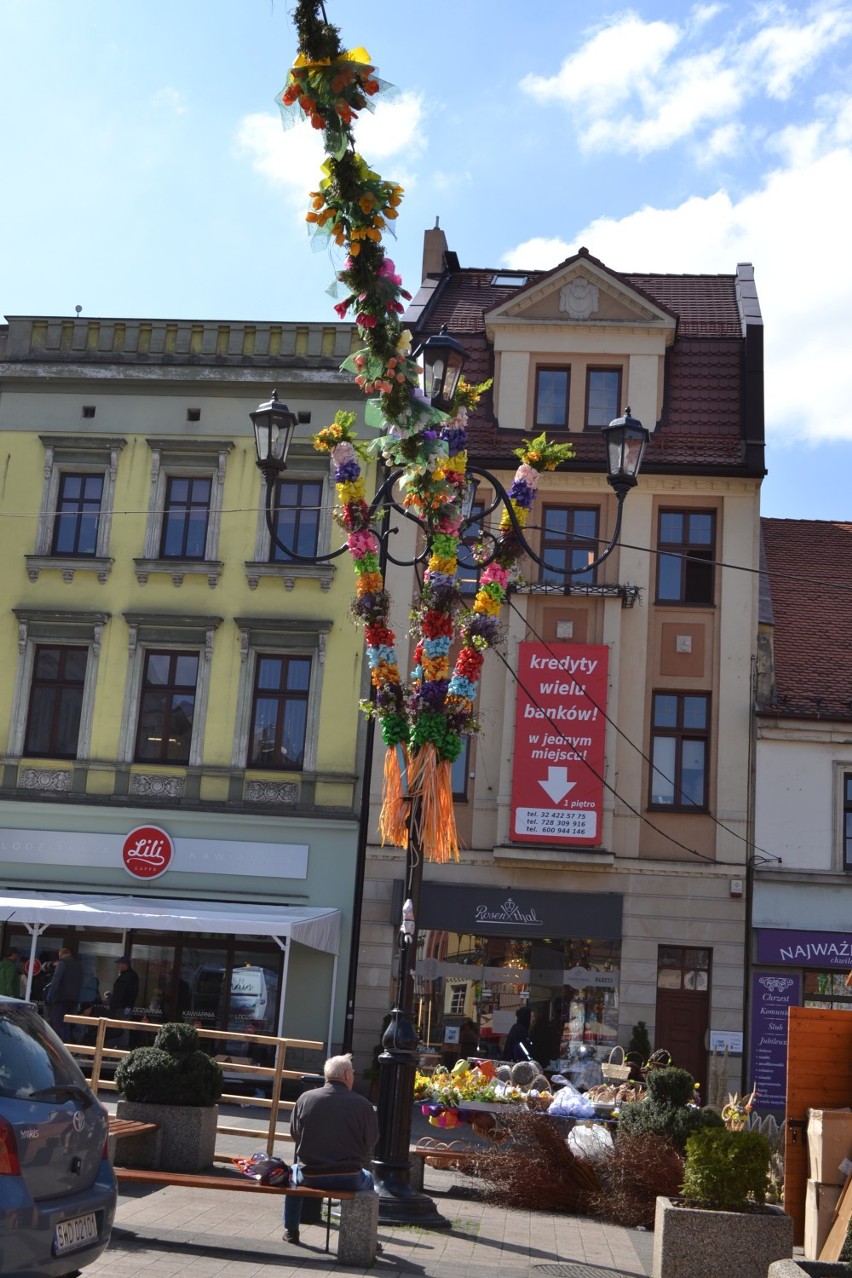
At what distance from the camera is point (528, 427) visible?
2647 centimetres

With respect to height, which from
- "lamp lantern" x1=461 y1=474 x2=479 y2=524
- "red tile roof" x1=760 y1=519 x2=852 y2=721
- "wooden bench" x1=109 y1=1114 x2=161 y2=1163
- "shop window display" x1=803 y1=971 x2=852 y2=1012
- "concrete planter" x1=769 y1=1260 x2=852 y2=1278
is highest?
"red tile roof" x1=760 y1=519 x2=852 y2=721

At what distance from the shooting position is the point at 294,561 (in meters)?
25.9

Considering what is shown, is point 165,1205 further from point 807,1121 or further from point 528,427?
point 528,427

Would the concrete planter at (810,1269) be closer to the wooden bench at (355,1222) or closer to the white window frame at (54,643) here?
the wooden bench at (355,1222)

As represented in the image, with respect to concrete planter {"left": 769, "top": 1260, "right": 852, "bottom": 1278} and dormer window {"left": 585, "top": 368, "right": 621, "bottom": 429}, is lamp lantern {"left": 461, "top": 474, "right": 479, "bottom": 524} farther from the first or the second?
dormer window {"left": 585, "top": 368, "right": 621, "bottom": 429}

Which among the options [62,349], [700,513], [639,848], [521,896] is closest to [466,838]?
[521,896]

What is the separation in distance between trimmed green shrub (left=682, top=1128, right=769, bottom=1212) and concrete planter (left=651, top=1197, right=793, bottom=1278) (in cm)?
17

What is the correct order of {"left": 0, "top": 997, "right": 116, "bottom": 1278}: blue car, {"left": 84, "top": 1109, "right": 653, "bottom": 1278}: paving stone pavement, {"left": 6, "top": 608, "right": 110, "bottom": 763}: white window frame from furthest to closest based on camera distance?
{"left": 6, "top": 608, "right": 110, "bottom": 763}: white window frame < {"left": 84, "top": 1109, "right": 653, "bottom": 1278}: paving stone pavement < {"left": 0, "top": 997, "right": 116, "bottom": 1278}: blue car

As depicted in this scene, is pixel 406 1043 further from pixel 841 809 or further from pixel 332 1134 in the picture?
pixel 841 809

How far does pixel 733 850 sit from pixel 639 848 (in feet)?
4.88

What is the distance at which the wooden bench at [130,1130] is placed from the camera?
1166 cm

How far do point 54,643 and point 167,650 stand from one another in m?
2.02

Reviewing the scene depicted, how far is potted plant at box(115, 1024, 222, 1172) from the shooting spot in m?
12.5

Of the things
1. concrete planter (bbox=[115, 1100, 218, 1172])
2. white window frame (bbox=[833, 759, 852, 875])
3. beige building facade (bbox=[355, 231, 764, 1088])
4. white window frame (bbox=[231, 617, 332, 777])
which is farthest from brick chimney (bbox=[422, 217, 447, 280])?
concrete planter (bbox=[115, 1100, 218, 1172])
